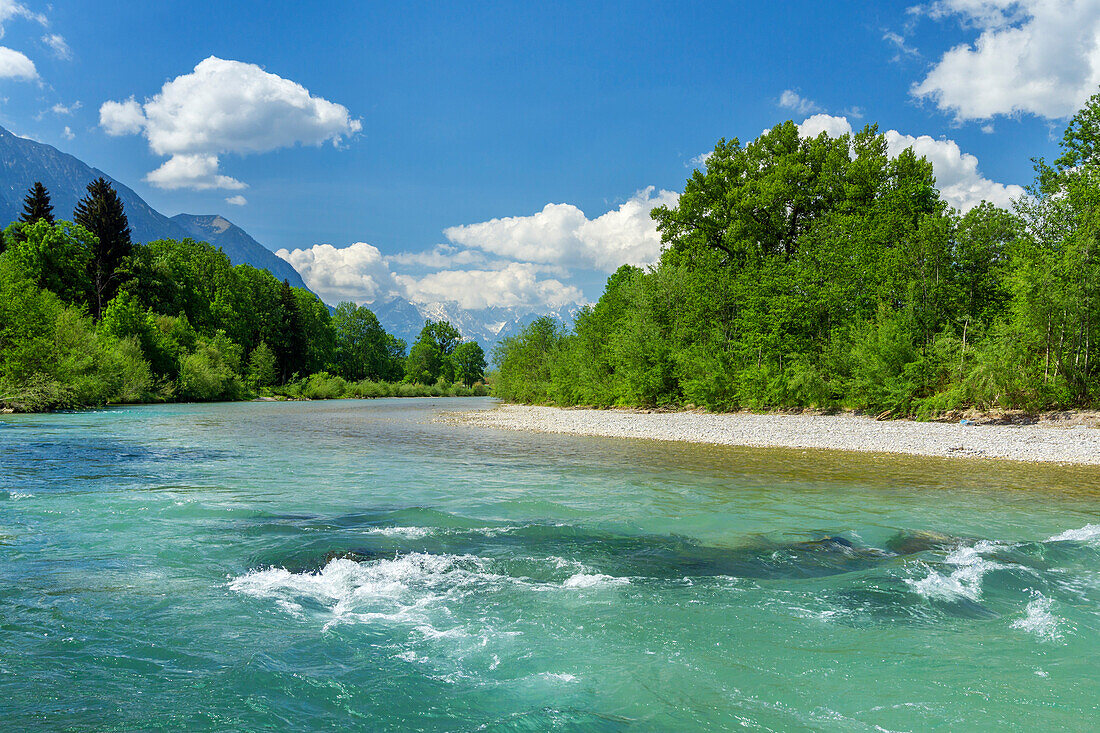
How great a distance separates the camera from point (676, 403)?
135 ft

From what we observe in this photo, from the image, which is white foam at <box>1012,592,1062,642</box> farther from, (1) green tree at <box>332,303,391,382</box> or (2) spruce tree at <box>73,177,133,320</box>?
(1) green tree at <box>332,303,391,382</box>

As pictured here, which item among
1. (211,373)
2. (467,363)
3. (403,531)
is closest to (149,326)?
(211,373)

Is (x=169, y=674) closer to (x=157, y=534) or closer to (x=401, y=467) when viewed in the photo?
(x=157, y=534)

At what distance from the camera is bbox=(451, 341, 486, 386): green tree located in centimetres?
13850

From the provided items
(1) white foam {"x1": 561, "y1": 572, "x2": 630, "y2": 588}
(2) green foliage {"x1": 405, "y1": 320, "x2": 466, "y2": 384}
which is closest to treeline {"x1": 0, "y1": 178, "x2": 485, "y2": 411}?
(2) green foliage {"x1": 405, "y1": 320, "x2": 466, "y2": 384}

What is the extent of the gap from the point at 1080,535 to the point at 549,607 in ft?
28.5

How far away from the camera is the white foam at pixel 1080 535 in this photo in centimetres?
886

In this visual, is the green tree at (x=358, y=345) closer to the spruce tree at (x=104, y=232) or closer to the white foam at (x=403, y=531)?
the spruce tree at (x=104, y=232)

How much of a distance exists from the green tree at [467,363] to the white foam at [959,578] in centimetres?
13097

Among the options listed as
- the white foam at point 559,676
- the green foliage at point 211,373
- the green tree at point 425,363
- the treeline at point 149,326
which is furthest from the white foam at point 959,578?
the green tree at point 425,363

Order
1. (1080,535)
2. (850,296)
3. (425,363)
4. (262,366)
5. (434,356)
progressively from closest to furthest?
(1080,535) → (850,296) → (262,366) → (425,363) → (434,356)

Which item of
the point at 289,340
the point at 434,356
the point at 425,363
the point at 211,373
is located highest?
the point at 289,340

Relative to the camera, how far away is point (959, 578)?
23.4ft

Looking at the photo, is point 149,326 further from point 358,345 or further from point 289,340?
point 358,345
